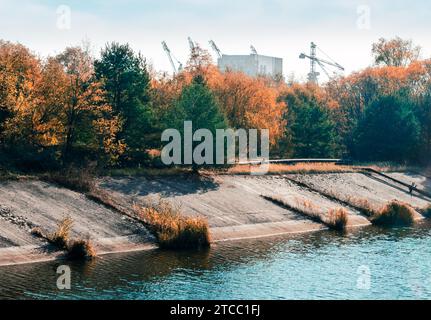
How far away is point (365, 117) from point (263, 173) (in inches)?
1203

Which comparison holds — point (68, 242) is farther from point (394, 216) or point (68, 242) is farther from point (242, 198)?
point (394, 216)

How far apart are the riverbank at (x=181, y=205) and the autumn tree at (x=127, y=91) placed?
4657 mm

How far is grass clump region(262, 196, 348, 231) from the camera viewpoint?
54.1 meters

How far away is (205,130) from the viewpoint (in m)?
59.4

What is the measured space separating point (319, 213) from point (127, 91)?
1985 cm

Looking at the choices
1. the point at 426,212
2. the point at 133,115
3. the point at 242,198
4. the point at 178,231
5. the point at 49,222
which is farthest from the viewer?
the point at 426,212

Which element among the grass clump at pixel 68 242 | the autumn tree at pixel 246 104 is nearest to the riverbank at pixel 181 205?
the grass clump at pixel 68 242

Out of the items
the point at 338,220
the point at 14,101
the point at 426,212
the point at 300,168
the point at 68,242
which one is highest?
the point at 14,101

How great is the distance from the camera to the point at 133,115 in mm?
59250

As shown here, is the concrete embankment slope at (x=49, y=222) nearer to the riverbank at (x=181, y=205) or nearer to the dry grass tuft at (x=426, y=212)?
the riverbank at (x=181, y=205)

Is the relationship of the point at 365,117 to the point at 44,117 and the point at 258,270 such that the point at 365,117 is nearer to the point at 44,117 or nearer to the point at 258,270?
the point at 44,117

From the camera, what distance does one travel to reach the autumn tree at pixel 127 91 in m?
59.2

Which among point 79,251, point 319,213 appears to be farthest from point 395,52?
point 79,251
